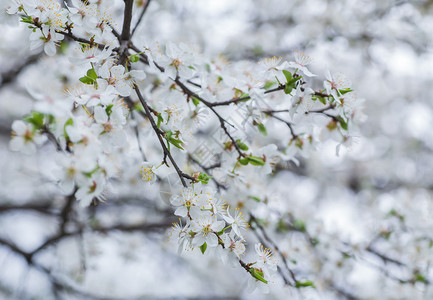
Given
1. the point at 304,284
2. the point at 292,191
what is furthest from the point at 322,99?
the point at 292,191

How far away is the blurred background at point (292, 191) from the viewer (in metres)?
2.19

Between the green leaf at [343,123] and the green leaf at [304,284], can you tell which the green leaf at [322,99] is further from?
the green leaf at [304,284]

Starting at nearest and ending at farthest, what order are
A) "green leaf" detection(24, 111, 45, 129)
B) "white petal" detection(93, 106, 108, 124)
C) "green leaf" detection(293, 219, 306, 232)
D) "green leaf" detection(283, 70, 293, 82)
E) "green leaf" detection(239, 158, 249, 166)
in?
1. "green leaf" detection(24, 111, 45, 129)
2. "white petal" detection(93, 106, 108, 124)
3. "green leaf" detection(283, 70, 293, 82)
4. "green leaf" detection(239, 158, 249, 166)
5. "green leaf" detection(293, 219, 306, 232)

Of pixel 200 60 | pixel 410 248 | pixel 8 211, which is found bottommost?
pixel 8 211

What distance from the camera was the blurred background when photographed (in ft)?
7.20

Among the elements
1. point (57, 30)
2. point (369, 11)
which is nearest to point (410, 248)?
point (57, 30)

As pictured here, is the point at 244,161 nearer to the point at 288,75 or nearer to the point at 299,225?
the point at 288,75

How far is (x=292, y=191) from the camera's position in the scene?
4.29 m

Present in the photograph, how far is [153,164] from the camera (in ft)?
3.87

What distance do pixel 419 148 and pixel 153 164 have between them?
4785mm

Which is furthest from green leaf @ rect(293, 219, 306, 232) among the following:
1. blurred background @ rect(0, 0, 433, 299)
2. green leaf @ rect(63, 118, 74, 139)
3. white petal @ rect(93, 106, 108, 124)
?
green leaf @ rect(63, 118, 74, 139)

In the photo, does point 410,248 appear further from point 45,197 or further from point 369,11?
point 45,197

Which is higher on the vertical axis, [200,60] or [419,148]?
[200,60]

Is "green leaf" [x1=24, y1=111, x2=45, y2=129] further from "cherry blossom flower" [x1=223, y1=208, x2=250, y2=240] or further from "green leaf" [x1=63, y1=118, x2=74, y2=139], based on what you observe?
"cherry blossom flower" [x1=223, y1=208, x2=250, y2=240]
